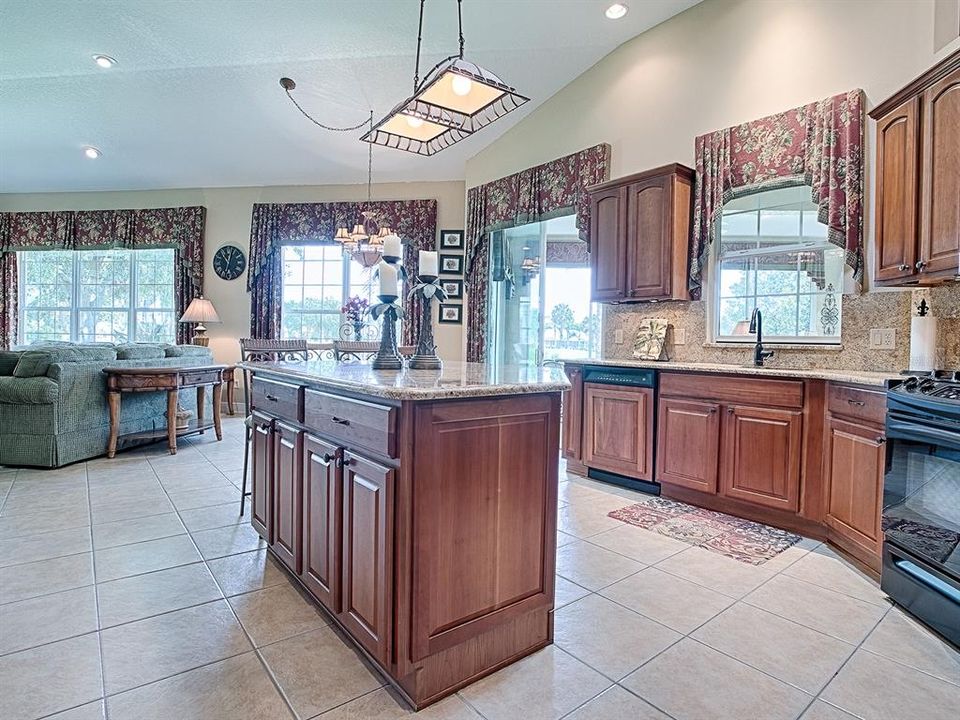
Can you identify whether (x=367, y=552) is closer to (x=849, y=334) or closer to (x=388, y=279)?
(x=388, y=279)

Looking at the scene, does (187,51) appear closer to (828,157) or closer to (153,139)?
(153,139)

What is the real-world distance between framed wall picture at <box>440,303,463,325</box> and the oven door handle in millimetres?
4798

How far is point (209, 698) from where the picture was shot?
1.54m

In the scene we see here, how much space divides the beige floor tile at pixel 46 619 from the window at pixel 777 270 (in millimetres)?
3892

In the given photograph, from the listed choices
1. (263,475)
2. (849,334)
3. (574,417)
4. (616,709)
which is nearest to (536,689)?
(616,709)

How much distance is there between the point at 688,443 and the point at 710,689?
1.95 m

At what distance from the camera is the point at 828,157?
10.2ft

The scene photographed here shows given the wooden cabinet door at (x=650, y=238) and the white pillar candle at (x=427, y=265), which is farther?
the wooden cabinet door at (x=650, y=238)

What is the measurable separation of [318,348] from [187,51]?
2.70 metres

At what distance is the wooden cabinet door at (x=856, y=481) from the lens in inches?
94.2

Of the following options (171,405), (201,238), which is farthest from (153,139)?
(171,405)

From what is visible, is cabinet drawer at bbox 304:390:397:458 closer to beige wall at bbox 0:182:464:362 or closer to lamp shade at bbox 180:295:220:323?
beige wall at bbox 0:182:464:362

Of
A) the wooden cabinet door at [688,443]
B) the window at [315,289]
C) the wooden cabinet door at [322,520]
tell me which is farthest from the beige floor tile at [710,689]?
the window at [315,289]

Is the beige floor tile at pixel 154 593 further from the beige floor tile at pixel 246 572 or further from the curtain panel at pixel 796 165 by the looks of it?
the curtain panel at pixel 796 165
